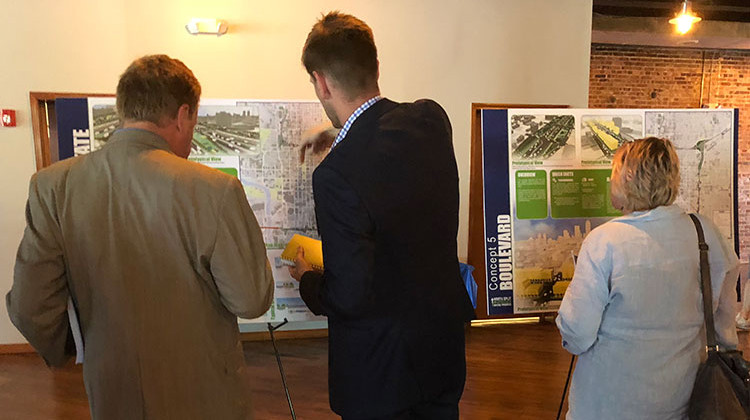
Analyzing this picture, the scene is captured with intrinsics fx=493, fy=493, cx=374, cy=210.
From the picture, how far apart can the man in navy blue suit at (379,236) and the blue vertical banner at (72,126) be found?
1.54 metres

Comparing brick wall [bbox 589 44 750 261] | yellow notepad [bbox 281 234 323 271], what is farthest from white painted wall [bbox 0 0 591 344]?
brick wall [bbox 589 44 750 261]

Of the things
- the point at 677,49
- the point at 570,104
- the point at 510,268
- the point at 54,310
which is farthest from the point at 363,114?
the point at 677,49

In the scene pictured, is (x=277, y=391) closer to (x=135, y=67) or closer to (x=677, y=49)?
(x=135, y=67)

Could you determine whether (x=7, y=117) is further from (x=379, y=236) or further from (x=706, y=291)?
(x=706, y=291)

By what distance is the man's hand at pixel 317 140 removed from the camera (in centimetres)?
239

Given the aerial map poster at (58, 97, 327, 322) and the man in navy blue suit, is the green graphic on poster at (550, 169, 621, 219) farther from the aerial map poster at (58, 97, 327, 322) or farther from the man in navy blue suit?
the man in navy blue suit

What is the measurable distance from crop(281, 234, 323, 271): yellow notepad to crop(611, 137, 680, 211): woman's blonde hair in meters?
1.11

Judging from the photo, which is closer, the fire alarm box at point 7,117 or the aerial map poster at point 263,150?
the aerial map poster at point 263,150

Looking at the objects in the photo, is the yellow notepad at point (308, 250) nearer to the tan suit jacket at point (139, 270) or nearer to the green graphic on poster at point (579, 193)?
the tan suit jacket at point (139, 270)

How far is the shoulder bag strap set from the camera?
4.71ft

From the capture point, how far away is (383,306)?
1.25m

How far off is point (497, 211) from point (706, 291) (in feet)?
3.72

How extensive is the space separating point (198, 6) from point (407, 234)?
3.37 m

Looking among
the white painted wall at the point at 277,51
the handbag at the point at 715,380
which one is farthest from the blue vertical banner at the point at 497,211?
the white painted wall at the point at 277,51
